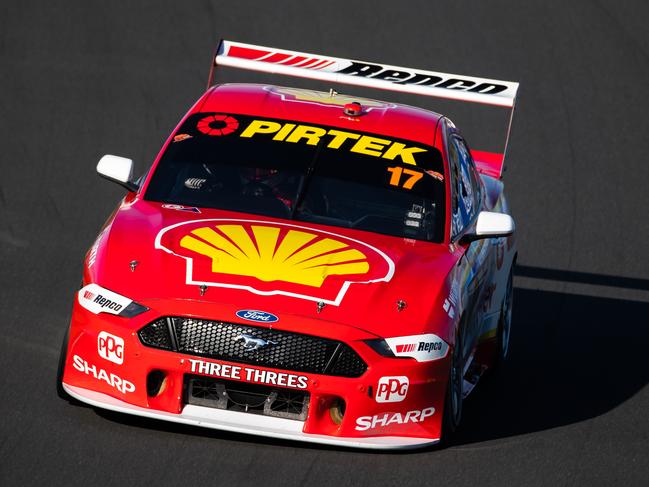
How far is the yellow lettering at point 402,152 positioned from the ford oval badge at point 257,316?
6.91 ft

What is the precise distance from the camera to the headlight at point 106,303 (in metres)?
7.54

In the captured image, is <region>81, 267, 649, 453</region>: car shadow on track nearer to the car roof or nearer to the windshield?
the windshield

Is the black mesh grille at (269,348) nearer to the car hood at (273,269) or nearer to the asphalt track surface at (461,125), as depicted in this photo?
the car hood at (273,269)

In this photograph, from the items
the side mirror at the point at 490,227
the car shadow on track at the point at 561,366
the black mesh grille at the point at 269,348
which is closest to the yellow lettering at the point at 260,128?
the side mirror at the point at 490,227

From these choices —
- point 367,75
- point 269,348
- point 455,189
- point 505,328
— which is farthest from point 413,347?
point 367,75

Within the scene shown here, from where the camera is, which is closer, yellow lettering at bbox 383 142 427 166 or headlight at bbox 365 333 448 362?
headlight at bbox 365 333 448 362

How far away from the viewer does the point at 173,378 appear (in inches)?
293

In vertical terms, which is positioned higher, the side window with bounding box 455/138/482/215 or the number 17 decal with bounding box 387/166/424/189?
the number 17 decal with bounding box 387/166/424/189

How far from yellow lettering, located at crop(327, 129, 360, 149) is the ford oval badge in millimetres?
2038

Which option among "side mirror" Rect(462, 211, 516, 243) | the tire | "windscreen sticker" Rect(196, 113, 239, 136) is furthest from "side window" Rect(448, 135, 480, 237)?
the tire

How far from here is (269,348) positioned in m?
7.41

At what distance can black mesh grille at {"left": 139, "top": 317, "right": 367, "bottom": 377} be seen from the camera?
7410mm

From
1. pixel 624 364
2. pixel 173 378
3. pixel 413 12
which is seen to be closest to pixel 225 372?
pixel 173 378

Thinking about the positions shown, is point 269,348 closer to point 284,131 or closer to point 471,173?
point 284,131
